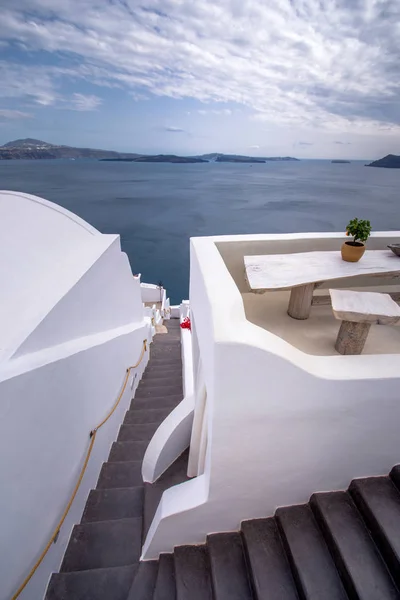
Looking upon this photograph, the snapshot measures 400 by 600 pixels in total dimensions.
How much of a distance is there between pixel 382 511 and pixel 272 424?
32.3 inches

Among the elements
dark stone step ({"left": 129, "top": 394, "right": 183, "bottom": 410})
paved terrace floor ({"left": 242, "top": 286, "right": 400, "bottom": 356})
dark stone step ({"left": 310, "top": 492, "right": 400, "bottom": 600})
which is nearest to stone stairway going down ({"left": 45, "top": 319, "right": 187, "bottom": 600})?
dark stone step ({"left": 129, "top": 394, "right": 183, "bottom": 410})

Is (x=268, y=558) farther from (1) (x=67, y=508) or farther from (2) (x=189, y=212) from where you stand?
(2) (x=189, y=212)

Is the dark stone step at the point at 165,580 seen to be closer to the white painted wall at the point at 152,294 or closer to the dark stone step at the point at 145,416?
the dark stone step at the point at 145,416

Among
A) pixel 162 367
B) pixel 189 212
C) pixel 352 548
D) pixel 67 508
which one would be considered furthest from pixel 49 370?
pixel 189 212

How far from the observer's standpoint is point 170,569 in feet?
A: 6.70

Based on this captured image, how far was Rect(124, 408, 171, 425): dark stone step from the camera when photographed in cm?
439

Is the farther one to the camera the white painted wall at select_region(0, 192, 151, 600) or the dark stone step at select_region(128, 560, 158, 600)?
the dark stone step at select_region(128, 560, 158, 600)

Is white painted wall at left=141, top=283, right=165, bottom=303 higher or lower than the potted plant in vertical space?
Answer: lower

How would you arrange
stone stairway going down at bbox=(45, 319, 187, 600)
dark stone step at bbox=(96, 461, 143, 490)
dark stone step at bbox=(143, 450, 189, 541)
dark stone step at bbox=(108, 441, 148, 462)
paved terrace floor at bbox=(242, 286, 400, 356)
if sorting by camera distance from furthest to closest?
dark stone step at bbox=(108, 441, 148, 462) < dark stone step at bbox=(96, 461, 143, 490) < paved terrace floor at bbox=(242, 286, 400, 356) < dark stone step at bbox=(143, 450, 189, 541) < stone stairway going down at bbox=(45, 319, 187, 600)

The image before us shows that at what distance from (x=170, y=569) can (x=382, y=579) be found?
1.34 meters

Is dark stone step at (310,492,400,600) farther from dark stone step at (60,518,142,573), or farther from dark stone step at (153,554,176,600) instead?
dark stone step at (60,518,142,573)

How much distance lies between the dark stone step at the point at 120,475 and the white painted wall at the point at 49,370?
0.43ft

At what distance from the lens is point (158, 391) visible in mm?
5375

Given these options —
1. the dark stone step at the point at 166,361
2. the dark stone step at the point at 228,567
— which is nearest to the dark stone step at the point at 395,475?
the dark stone step at the point at 228,567
